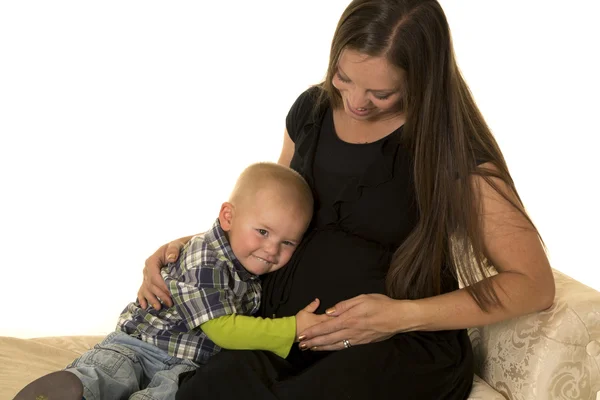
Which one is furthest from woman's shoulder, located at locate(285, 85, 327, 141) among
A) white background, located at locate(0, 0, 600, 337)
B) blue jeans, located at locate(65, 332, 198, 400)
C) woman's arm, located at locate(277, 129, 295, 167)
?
white background, located at locate(0, 0, 600, 337)

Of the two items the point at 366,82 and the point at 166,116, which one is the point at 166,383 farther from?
the point at 166,116

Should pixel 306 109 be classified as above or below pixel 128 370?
above

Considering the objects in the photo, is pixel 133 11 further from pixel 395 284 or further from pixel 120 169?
pixel 395 284

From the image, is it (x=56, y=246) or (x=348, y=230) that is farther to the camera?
(x=56, y=246)

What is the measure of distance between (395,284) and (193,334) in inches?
22.8

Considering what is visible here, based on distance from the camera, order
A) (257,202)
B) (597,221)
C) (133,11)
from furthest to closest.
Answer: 1. (597,221)
2. (133,11)
3. (257,202)

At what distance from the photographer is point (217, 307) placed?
218cm

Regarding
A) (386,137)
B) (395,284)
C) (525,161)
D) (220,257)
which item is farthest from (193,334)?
(525,161)

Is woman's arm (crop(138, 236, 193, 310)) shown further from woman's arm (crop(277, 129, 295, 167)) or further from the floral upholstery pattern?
the floral upholstery pattern

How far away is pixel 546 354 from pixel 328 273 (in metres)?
0.63

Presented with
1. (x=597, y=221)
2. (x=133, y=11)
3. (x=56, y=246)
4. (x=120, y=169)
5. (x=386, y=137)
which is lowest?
(x=597, y=221)

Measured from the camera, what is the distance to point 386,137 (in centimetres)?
238

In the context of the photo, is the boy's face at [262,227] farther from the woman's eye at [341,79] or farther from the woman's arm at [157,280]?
the woman's eye at [341,79]

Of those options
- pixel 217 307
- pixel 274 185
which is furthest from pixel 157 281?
pixel 274 185
